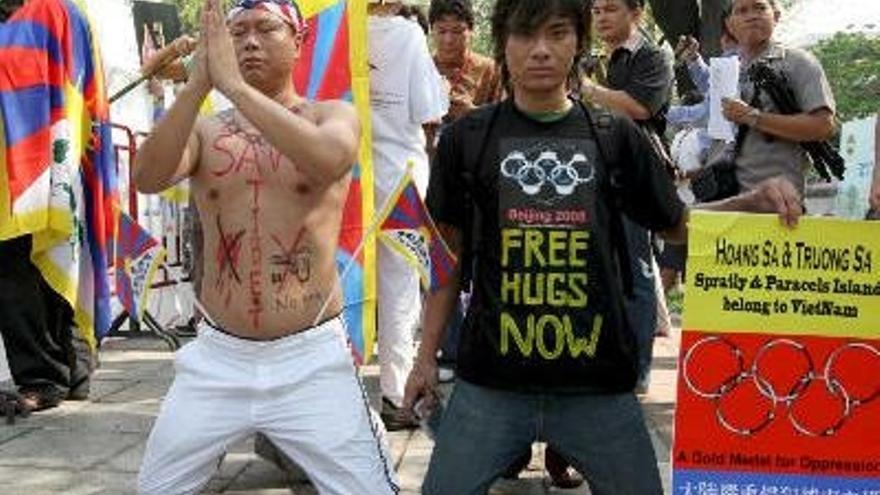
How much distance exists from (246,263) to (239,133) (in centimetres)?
38

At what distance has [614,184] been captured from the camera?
2.97 meters

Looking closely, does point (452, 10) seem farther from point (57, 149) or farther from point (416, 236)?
point (416, 236)

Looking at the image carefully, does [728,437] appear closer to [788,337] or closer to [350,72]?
[788,337]

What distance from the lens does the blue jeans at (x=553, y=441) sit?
291 centimetres

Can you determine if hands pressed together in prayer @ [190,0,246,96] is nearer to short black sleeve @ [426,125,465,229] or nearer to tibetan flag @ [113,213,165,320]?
short black sleeve @ [426,125,465,229]

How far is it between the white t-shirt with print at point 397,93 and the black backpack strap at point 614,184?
200cm

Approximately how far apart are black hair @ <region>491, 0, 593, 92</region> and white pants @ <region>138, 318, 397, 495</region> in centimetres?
94

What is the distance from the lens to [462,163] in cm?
303

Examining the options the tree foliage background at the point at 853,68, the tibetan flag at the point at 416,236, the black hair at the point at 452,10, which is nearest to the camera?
the tibetan flag at the point at 416,236

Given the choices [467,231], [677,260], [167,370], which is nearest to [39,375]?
[167,370]

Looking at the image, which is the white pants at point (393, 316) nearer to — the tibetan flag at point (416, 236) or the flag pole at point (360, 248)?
the flag pole at point (360, 248)

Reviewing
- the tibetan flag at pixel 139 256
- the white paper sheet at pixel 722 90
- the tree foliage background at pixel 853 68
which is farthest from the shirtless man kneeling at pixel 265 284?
the tree foliage background at pixel 853 68

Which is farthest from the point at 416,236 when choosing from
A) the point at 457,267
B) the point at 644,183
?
the point at 644,183

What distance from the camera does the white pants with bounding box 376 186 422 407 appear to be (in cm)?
495
